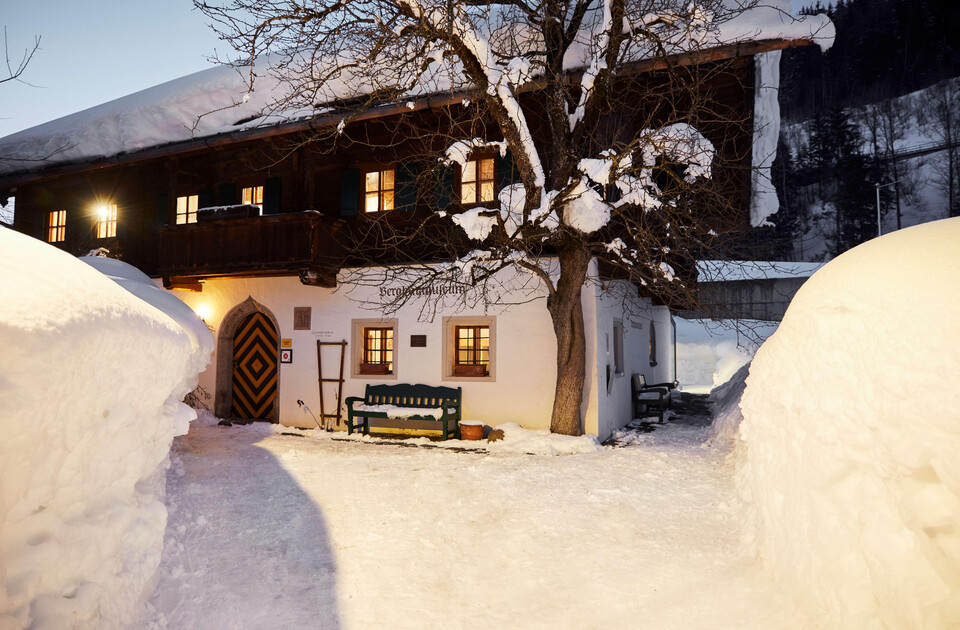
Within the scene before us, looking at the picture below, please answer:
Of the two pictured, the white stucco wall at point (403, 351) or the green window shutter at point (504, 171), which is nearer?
the white stucco wall at point (403, 351)

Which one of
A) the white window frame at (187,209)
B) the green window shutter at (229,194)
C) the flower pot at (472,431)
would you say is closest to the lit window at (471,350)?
the flower pot at (472,431)

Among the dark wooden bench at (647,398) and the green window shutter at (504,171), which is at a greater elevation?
the green window shutter at (504,171)

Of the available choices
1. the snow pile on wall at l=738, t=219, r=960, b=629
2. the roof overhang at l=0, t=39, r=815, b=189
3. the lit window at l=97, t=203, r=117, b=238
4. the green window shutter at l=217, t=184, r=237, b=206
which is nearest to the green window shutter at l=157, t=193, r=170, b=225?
the roof overhang at l=0, t=39, r=815, b=189

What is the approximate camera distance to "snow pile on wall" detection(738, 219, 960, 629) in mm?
2062

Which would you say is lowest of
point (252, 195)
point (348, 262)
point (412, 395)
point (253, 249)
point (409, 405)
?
point (409, 405)

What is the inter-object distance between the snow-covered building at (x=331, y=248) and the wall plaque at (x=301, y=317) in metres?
0.04

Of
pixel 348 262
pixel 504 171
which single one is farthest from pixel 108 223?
pixel 504 171

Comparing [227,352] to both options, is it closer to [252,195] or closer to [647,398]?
[252,195]

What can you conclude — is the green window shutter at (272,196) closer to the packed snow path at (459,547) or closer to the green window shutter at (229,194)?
the green window shutter at (229,194)

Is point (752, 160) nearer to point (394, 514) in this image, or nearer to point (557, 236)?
point (557, 236)

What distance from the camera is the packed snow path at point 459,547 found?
363 cm

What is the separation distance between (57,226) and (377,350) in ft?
35.6

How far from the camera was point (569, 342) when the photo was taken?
9.16m

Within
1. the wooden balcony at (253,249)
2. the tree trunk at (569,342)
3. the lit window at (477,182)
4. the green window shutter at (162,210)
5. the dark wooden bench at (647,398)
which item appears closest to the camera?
the tree trunk at (569,342)
